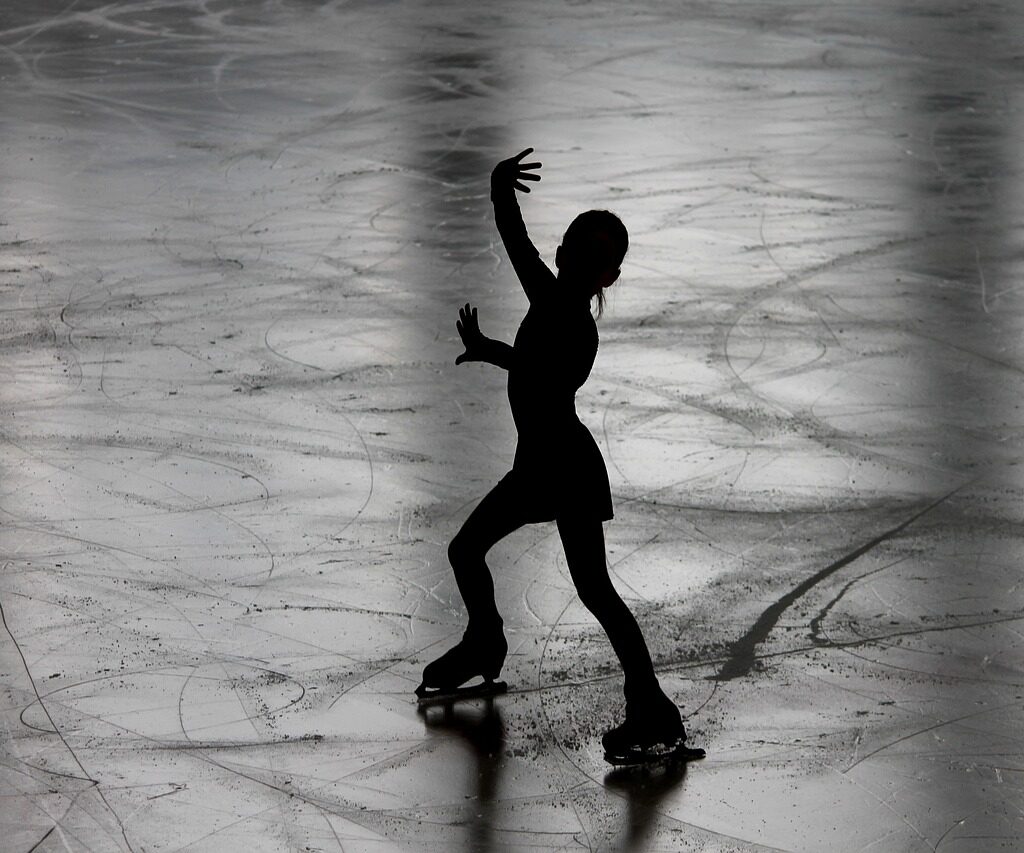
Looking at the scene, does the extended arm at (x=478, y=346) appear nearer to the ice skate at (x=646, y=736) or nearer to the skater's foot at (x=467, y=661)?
the skater's foot at (x=467, y=661)

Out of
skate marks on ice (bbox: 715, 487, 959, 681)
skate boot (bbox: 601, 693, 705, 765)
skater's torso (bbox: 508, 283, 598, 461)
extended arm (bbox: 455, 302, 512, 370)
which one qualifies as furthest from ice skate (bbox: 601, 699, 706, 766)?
extended arm (bbox: 455, 302, 512, 370)

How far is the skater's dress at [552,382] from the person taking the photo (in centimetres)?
554

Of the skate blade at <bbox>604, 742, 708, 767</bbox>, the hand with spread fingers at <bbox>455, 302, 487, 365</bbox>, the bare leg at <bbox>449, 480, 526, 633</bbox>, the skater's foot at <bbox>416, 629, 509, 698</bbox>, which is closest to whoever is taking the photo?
the hand with spread fingers at <bbox>455, 302, 487, 365</bbox>

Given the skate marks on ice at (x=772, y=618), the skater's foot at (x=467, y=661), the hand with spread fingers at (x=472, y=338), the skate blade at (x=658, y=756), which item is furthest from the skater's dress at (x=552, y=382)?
the skate marks on ice at (x=772, y=618)

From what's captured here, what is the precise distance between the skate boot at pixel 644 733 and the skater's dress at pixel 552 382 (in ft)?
2.28

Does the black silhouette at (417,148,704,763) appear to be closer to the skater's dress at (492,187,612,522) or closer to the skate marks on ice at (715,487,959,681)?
the skater's dress at (492,187,612,522)

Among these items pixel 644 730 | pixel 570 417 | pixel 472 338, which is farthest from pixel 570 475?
pixel 644 730

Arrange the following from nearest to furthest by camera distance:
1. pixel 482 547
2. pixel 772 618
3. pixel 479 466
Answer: pixel 482 547
pixel 772 618
pixel 479 466

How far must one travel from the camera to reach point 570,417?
5.64 m

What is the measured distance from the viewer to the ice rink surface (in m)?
5.57

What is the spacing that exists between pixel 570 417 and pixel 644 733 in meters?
1.16

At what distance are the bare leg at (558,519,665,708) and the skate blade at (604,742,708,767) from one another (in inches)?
8.2

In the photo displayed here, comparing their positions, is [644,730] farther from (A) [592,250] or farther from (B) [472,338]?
(A) [592,250]

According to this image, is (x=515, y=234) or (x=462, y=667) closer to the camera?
(x=515, y=234)
